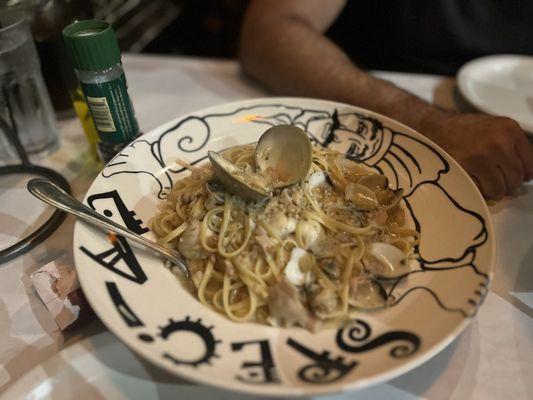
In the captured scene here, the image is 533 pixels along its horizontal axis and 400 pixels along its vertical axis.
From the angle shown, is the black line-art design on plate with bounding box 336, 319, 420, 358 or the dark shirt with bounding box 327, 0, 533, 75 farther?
the dark shirt with bounding box 327, 0, 533, 75

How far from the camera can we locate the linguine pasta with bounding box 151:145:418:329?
1.02 meters

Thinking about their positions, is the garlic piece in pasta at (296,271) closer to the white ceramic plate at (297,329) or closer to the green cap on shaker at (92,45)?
the white ceramic plate at (297,329)

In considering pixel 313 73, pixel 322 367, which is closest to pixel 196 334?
pixel 322 367

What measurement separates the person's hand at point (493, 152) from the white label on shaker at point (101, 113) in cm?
111

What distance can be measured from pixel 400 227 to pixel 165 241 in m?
0.65

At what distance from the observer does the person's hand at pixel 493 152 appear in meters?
1.40

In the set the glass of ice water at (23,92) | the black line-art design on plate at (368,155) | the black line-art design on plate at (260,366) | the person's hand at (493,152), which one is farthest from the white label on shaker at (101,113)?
the person's hand at (493,152)

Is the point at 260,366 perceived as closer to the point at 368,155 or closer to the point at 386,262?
the point at 386,262

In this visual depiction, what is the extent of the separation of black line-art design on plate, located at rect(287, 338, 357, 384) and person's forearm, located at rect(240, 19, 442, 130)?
3.48 feet

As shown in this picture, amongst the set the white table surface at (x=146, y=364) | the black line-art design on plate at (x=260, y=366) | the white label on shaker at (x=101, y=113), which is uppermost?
the white label on shaker at (x=101, y=113)

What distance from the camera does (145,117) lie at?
1855 mm

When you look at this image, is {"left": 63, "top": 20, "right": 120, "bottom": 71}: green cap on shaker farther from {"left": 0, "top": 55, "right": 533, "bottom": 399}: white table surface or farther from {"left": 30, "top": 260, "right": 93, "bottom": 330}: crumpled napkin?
{"left": 30, "top": 260, "right": 93, "bottom": 330}: crumpled napkin

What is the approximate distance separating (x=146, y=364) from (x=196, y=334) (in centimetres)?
16

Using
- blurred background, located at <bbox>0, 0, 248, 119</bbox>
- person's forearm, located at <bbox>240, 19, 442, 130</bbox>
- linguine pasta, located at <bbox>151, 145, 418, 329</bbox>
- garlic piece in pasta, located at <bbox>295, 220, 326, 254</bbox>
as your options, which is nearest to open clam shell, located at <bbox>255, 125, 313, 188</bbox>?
linguine pasta, located at <bbox>151, 145, 418, 329</bbox>
